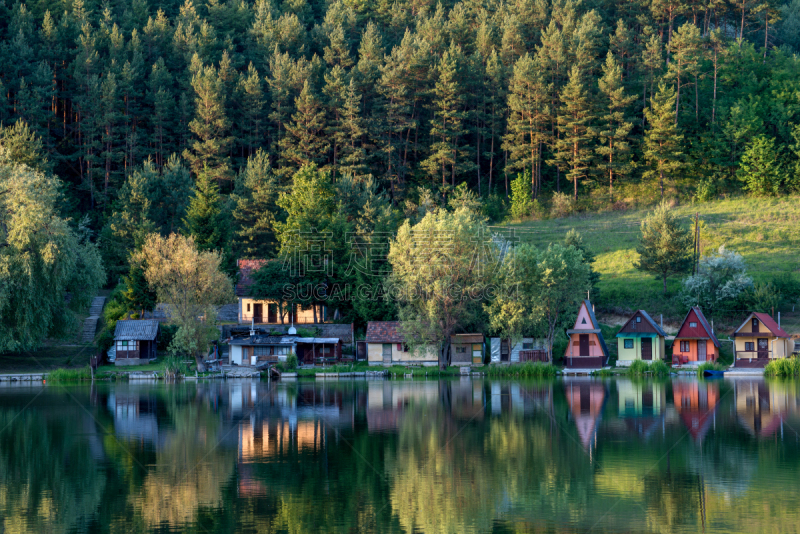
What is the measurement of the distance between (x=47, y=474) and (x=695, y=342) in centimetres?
5042

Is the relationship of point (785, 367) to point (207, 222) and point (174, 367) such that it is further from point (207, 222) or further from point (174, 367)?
point (207, 222)

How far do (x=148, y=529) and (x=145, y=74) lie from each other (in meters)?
92.8

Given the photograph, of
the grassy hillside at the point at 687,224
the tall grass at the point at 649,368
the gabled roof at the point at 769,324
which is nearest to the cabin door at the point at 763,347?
the gabled roof at the point at 769,324

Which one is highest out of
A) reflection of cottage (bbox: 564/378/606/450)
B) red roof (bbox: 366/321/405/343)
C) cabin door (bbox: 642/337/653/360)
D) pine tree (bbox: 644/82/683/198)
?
pine tree (bbox: 644/82/683/198)

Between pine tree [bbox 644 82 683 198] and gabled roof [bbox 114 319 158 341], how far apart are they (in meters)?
59.8

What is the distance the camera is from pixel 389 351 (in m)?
66.1

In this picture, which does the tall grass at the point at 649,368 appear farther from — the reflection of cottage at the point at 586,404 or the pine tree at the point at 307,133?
the pine tree at the point at 307,133

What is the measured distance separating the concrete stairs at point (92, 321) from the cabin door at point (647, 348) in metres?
45.3

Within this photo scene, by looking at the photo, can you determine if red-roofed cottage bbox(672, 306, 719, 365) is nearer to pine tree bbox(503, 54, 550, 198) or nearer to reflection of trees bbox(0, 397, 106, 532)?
pine tree bbox(503, 54, 550, 198)

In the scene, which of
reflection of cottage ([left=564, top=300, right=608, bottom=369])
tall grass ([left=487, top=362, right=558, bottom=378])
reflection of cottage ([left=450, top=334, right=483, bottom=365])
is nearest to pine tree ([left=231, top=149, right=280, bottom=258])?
reflection of cottage ([left=450, top=334, right=483, bottom=365])

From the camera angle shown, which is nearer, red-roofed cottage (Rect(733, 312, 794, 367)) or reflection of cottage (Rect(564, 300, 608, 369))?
red-roofed cottage (Rect(733, 312, 794, 367))

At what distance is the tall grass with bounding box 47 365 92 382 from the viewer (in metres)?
57.0

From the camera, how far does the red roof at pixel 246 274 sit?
245 feet

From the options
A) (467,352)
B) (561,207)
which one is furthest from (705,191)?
(467,352)
